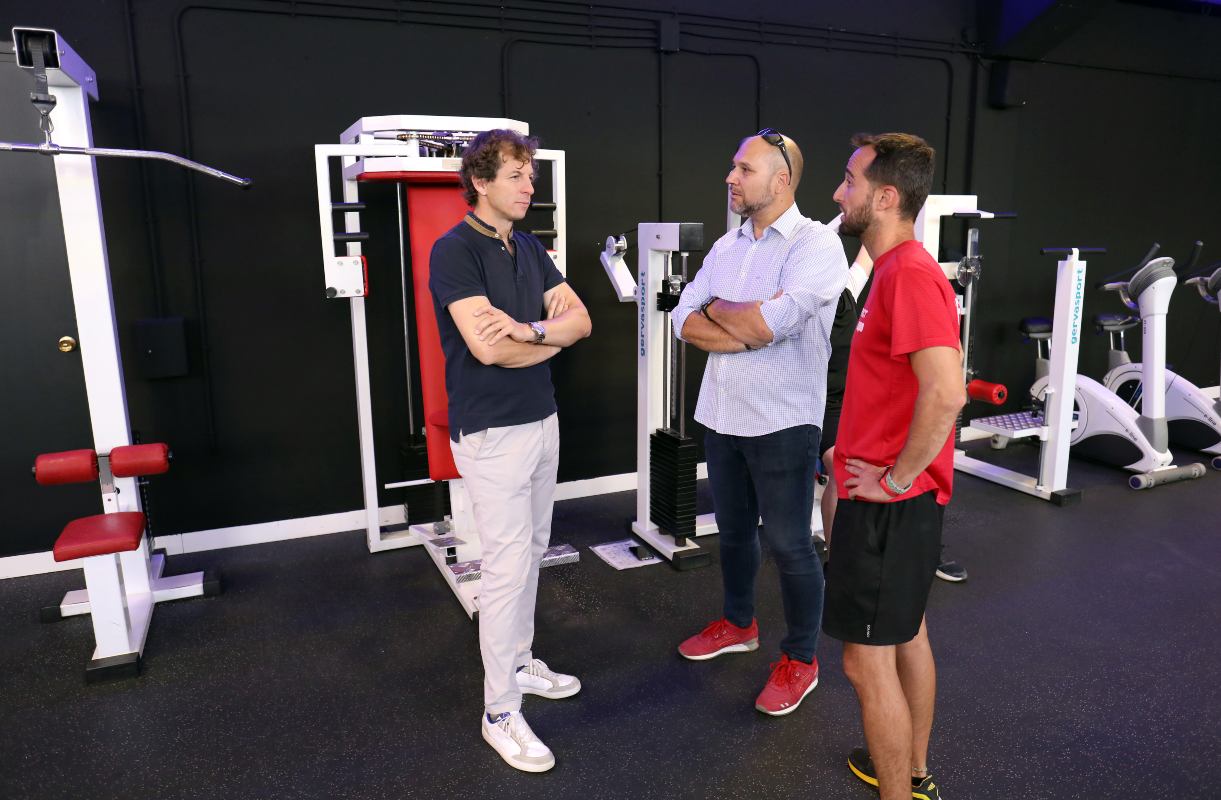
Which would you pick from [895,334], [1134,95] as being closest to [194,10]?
[895,334]

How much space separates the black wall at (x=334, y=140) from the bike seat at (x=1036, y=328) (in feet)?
1.86

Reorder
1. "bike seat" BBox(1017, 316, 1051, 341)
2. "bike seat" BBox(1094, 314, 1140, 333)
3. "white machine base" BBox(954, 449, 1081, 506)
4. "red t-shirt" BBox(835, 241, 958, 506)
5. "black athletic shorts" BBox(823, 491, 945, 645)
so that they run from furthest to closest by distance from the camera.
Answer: "bike seat" BBox(1094, 314, 1140, 333) → "bike seat" BBox(1017, 316, 1051, 341) → "white machine base" BBox(954, 449, 1081, 506) → "black athletic shorts" BBox(823, 491, 945, 645) → "red t-shirt" BBox(835, 241, 958, 506)

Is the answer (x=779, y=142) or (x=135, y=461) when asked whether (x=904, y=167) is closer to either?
(x=779, y=142)

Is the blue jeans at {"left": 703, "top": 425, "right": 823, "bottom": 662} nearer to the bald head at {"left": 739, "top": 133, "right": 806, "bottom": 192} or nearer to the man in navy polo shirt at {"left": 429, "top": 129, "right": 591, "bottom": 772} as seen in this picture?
the man in navy polo shirt at {"left": 429, "top": 129, "right": 591, "bottom": 772}

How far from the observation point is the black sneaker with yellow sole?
2.05 meters

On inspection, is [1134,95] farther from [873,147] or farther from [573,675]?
[573,675]

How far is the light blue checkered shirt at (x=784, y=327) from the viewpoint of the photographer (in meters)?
2.25

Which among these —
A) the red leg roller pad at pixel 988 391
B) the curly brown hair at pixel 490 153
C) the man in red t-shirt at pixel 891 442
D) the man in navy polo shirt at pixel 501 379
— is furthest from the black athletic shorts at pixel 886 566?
the red leg roller pad at pixel 988 391

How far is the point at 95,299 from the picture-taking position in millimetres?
2824

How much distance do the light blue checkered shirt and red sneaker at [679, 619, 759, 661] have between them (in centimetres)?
79

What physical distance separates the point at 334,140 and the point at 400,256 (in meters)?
0.58

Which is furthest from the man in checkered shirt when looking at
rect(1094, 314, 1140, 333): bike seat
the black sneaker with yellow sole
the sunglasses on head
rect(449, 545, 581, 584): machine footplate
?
rect(1094, 314, 1140, 333): bike seat

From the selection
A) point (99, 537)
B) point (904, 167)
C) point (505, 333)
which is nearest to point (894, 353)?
point (904, 167)

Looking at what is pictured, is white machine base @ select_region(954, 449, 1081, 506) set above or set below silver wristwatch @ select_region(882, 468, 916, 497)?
below
